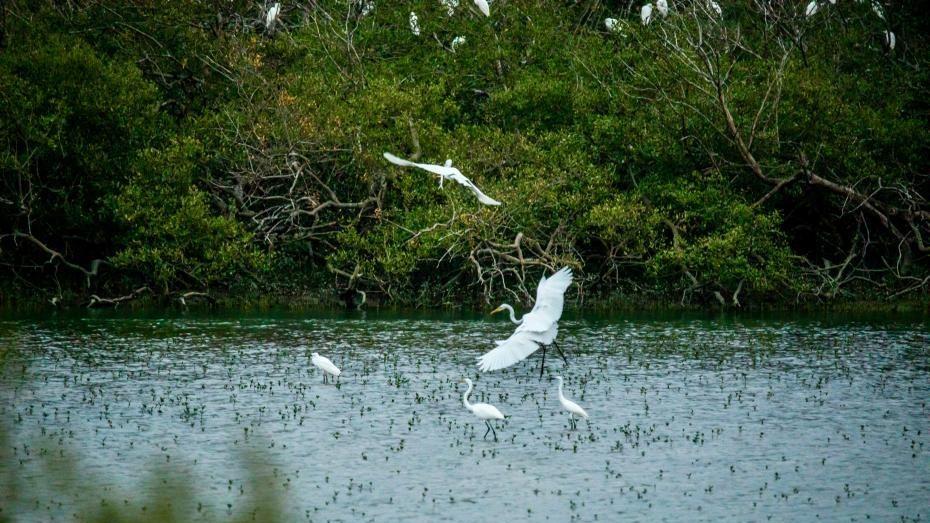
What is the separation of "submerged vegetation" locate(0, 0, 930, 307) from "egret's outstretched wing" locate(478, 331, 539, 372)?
9.55 m

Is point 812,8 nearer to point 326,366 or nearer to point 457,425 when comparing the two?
point 326,366

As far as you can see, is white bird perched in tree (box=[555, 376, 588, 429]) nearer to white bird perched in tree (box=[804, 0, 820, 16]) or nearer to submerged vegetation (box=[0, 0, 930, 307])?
submerged vegetation (box=[0, 0, 930, 307])

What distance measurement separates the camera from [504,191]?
2686 cm

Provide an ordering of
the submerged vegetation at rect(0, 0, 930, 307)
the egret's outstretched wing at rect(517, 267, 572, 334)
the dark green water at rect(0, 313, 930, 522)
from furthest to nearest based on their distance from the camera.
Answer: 1. the submerged vegetation at rect(0, 0, 930, 307)
2. the egret's outstretched wing at rect(517, 267, 572, 334)
3. the dark green water at rect(0, 313, 930, 522)

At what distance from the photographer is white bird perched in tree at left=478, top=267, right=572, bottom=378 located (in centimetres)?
1616

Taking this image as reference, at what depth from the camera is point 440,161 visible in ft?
92.8

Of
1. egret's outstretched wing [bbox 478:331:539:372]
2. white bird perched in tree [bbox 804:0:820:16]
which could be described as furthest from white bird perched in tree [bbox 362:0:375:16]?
egret's outstretched wing [bbox 478:331:539:372]

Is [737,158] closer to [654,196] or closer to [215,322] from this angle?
[654,196]

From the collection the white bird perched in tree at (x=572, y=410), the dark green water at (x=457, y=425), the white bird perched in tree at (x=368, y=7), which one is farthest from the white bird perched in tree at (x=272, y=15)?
the white bird perched in tree at (x=572, y=410)

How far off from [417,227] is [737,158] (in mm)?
8202

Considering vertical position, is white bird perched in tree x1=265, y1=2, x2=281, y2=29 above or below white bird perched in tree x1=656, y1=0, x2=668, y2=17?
below

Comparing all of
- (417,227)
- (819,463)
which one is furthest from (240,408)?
(417,227)

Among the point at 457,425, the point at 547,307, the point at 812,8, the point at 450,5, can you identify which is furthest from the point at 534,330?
the point at 812,8

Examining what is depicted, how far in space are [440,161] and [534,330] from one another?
1210 cm
